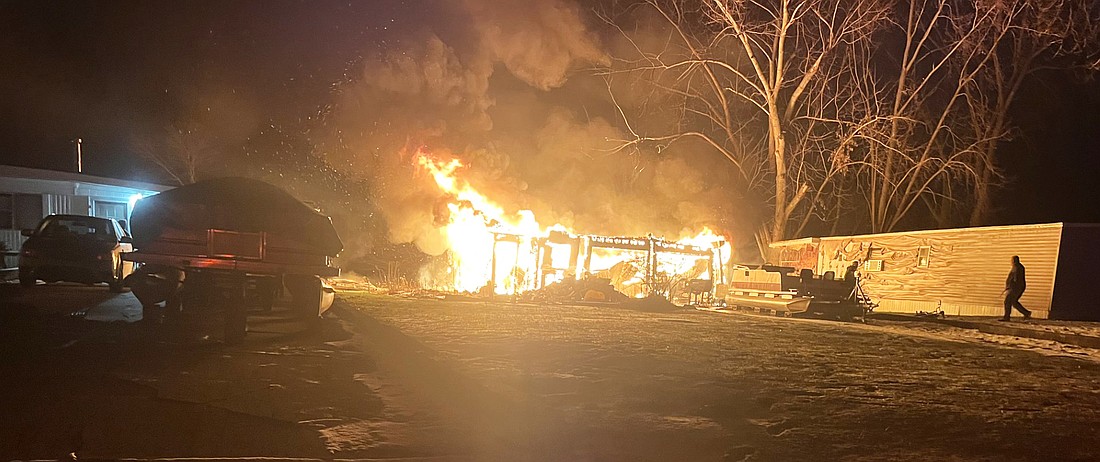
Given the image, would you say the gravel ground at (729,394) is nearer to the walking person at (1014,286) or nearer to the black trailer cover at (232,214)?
the black trailer cover at (232,214)

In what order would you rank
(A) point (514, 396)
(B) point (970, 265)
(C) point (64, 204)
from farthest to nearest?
(C) point (64, 204) < (B) point (970, 265) < (A) point (514, 396)

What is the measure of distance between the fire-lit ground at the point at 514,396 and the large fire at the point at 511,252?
9.51m

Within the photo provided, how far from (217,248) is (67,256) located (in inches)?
267

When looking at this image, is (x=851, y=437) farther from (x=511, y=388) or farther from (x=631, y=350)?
(x=631, y=350)

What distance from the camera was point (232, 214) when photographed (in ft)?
34.9

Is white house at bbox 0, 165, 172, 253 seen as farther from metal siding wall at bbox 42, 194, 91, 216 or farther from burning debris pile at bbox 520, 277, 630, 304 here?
burning debris pile at bbox 520, 277, 630, 304

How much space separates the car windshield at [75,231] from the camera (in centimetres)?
1494

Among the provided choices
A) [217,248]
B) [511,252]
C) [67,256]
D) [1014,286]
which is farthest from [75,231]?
[1014,286]

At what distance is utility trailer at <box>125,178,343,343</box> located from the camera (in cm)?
1025

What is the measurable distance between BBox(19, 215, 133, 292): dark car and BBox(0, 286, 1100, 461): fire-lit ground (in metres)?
3.06

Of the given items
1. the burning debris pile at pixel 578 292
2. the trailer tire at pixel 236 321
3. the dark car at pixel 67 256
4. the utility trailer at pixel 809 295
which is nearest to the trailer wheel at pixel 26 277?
the dark car at pixel 67 256

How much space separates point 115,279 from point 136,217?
240 inches

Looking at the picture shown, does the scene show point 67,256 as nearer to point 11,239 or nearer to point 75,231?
point 75,231

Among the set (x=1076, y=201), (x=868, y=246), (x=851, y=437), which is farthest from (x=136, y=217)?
(x=1076, y=201)
